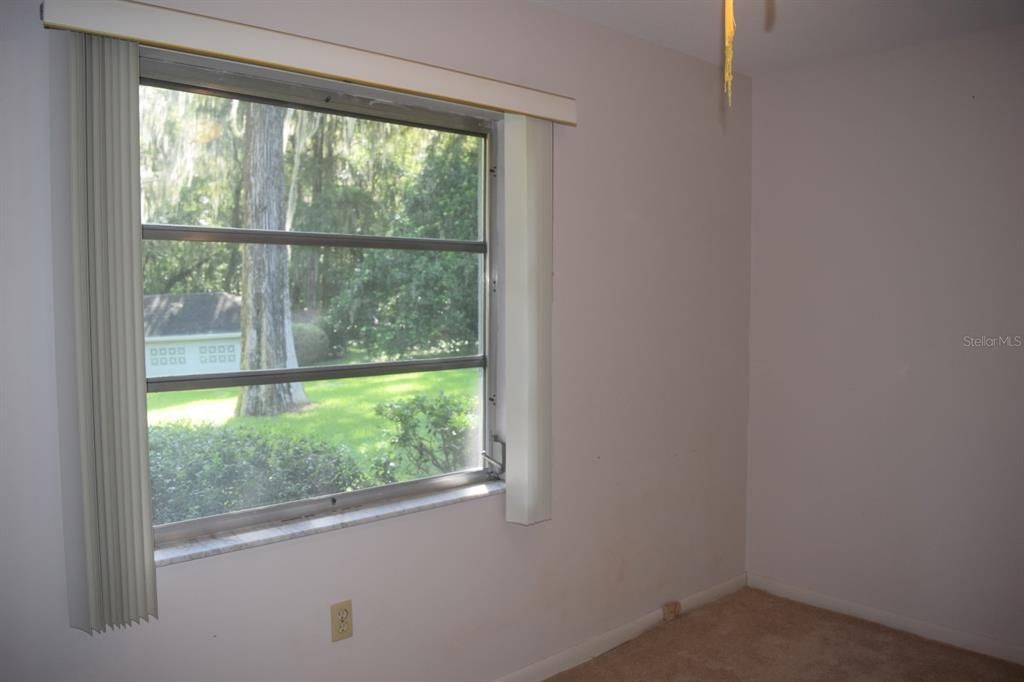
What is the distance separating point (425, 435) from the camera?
9.37 feet

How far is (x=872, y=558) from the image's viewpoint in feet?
12.0

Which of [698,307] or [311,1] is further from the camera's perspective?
[698,307]

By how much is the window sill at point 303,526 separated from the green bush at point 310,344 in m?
0.53

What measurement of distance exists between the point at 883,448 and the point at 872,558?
55 cm

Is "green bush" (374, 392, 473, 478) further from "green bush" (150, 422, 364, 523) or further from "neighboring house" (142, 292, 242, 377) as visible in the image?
"neighboring house" (142, 292, 242, 377)

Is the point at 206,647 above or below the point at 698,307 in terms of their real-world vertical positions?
below

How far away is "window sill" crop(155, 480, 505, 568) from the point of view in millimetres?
2171

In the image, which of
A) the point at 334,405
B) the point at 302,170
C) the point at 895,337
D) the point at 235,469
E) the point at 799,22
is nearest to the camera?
the point at 235,469

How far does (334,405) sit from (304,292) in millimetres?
406

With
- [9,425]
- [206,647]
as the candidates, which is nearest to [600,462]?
[206,647]

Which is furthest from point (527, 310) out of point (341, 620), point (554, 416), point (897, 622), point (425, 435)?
point (897, 622)

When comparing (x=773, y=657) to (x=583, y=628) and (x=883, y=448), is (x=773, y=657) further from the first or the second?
(x=883, y=448)

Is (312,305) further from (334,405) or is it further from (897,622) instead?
(897,622)

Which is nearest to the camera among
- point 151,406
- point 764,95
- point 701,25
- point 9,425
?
point 9,425
